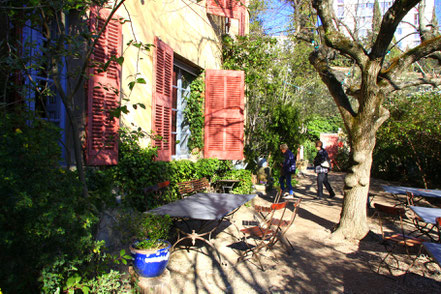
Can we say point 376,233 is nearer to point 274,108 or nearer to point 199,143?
point 199,143

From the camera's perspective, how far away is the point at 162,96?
20.2 ft

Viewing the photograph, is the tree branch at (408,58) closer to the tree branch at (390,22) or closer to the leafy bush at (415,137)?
the tree branch at (390,22)

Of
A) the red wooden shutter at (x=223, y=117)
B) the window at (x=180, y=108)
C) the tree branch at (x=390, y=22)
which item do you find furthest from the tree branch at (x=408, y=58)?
the window at (x=180, y=108)

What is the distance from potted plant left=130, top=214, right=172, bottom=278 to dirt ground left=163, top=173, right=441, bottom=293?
0.42 m

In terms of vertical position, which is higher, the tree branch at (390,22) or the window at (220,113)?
the tree branch at (390,22)

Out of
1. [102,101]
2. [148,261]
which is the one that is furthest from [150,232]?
[102,101]

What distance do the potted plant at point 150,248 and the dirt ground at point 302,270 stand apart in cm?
42

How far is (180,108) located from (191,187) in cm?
211

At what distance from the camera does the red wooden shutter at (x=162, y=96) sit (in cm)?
592

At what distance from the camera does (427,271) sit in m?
4.57

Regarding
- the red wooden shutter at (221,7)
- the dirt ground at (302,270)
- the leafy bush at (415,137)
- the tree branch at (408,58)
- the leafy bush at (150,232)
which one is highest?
the red wooden shutter at (221,7)

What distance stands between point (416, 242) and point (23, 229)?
4437 mm

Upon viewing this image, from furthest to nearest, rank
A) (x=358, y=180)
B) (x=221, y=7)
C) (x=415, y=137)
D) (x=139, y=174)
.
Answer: (x=415, y=137) < (x=221, y=7) < (x=358, y=180) < (x=139, y=174)

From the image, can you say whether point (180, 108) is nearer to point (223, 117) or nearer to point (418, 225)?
point (223, 117)
